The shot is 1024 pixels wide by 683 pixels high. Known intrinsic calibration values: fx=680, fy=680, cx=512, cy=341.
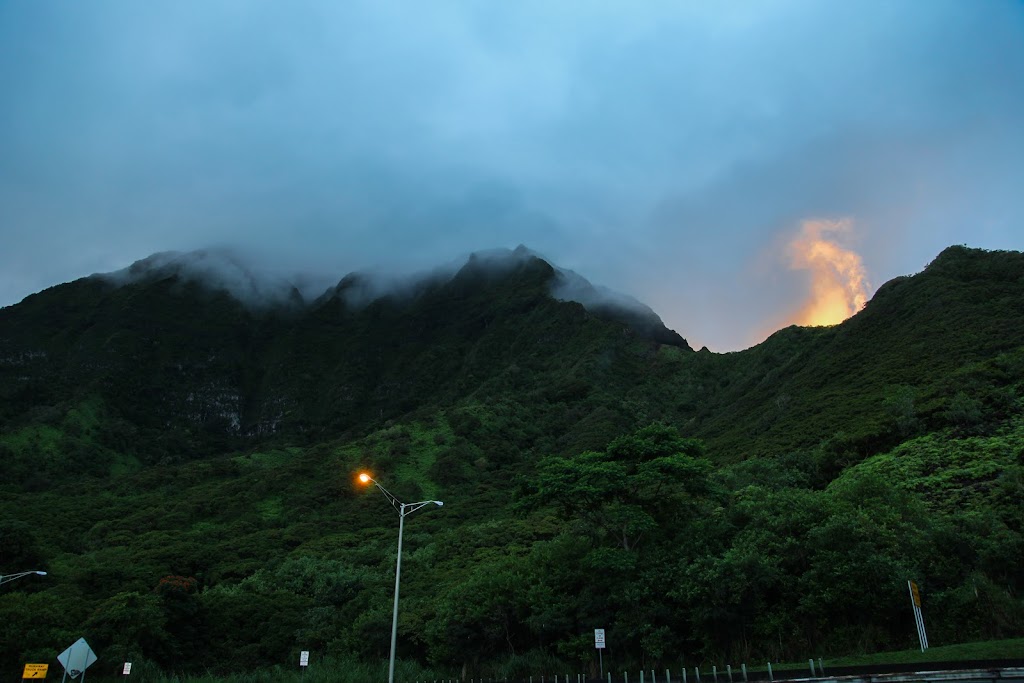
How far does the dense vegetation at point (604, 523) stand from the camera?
24297 millimetres

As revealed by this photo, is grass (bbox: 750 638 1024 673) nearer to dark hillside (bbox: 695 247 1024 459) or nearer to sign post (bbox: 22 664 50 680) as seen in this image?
sign post (bbox: 22 664 50 680)

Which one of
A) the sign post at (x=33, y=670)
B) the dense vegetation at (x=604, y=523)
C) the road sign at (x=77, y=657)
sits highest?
the dense vegetation at (x=604, y=523)

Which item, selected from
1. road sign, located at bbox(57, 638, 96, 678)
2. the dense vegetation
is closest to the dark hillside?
the dense vegetation

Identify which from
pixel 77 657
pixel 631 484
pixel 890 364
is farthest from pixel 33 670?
pixel 890 364

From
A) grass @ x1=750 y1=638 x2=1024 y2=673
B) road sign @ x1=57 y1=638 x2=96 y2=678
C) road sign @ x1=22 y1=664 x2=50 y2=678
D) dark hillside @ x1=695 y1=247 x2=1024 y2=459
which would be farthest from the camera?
dark hillside @ x1=695 y1=247 x2=1024 y2=459

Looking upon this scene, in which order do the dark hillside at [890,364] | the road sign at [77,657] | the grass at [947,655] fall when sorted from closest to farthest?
the grass at [947,655]
the road sign at [77,657]
the dark hillside at [890,364]

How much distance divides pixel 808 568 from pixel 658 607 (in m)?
5.78

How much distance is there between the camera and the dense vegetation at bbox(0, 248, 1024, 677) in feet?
79.7

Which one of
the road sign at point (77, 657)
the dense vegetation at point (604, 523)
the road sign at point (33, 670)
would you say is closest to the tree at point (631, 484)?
the dense vegetation at point (604, 523)

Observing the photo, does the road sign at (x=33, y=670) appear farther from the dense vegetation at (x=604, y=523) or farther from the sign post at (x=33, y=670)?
the dense vegetation at (x=604, y=523)

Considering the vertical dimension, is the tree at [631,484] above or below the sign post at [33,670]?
above

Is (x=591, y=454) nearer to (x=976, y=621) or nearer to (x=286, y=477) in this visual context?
(x=976, y=621)

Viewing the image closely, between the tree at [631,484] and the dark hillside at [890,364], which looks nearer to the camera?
the tree at [631,484]

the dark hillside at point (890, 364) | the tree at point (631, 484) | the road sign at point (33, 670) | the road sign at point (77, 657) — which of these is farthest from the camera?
the dark hillside at point (890, 364)
